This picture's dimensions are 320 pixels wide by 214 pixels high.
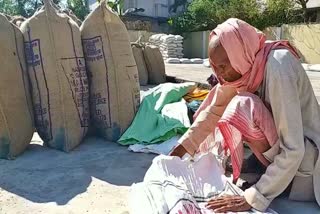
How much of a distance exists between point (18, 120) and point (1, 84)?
0.81 feet

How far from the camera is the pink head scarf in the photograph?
4.54 feet

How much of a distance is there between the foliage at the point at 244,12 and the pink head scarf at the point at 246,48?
12563 millimetres

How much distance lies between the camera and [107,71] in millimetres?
2646

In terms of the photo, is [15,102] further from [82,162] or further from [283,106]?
[283,106]

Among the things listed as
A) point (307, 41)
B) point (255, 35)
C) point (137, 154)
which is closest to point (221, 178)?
point (255, 35)

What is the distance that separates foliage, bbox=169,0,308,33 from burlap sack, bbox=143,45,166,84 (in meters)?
8.76

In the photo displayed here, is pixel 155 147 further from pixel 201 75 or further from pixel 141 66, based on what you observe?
pixel 201 75

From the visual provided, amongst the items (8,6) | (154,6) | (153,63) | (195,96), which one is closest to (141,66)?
(153,63)

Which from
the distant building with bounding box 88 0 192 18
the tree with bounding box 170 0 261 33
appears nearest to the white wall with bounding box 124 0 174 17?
the distant building with bounding box 88 0 192 18

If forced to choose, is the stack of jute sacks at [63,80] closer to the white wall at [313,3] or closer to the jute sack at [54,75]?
the jute sack at [54,75]

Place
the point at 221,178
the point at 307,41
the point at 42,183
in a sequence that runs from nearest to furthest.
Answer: the point at 221,178
the point at 42,183
the point at 307,41

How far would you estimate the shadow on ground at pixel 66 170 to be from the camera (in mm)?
1896

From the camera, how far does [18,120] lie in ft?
7.70

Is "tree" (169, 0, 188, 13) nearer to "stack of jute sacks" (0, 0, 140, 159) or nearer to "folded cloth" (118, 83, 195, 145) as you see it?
"folded cloth" (118, 83, 195, 145)
